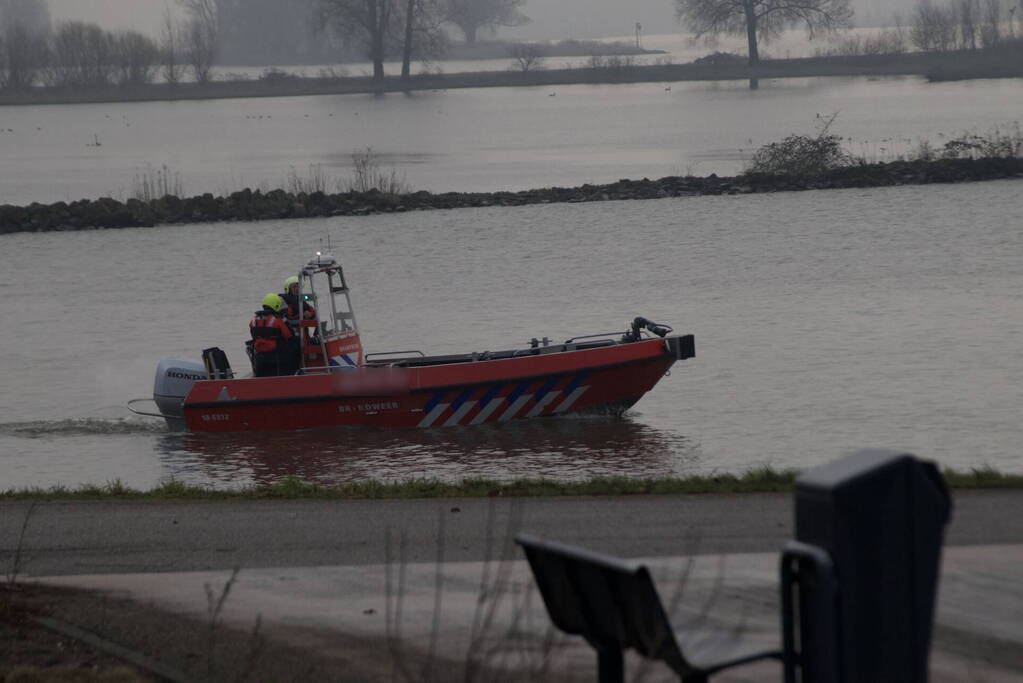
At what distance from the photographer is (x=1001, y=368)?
20.7 meters

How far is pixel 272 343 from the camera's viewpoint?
18.2 meters

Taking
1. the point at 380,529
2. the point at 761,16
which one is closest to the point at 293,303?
the point at 380,529

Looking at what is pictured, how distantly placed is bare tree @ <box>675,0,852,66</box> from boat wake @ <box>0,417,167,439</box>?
102 m

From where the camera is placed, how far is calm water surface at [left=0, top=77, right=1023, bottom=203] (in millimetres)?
61000

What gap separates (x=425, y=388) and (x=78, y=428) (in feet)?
16.7

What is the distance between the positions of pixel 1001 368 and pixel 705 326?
6.15 meters

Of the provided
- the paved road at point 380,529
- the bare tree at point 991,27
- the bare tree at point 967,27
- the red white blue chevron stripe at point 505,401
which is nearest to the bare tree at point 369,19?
the bare tree at point 967,27

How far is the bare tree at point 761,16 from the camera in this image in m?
118

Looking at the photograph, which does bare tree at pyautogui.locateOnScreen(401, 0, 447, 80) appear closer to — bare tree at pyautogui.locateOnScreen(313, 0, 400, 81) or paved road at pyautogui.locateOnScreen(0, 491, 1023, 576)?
bare tree at pyautogui.locateOnScreen(313, 0, 400, 81)

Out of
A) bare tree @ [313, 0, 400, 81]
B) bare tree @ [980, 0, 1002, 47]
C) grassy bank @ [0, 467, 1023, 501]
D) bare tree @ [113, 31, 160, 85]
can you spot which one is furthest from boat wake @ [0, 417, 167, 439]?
bare tree @ [113, 31, 160, 85]

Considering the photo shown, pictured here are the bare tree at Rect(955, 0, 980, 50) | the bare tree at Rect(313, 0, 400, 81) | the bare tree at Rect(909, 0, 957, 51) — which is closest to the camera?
the bare tree at Rect(955, 0, 980, 50)

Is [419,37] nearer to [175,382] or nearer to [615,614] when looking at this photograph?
[175,382]

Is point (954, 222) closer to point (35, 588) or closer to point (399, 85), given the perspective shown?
point (35, 588)

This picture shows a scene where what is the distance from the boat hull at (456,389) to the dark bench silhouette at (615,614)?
40.6 feet
